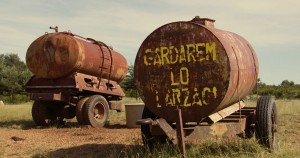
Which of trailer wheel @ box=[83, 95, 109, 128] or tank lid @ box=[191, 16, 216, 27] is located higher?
tank lid @ box=[191, 16, 216, 27]

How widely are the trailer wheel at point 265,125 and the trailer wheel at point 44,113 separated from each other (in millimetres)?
7387

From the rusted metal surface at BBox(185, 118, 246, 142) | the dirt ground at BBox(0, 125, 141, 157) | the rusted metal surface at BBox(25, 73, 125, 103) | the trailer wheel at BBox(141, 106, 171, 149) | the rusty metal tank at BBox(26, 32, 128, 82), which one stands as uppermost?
the rusty metal tank at BBox(26, 32, 128, 82)

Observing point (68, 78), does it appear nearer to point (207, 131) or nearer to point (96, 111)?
point (96, 111)

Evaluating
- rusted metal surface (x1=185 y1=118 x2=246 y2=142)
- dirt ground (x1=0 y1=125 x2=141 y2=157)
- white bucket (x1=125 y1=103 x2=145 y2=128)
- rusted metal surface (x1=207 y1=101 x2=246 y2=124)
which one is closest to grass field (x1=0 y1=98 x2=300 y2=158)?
dirt ground (x1=0 y1=125 x2=141 y2=157)

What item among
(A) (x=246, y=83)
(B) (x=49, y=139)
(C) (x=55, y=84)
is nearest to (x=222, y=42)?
(A) (x=246, y=83)

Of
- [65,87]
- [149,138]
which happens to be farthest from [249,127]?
[65,87]

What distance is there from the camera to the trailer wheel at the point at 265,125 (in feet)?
20.7

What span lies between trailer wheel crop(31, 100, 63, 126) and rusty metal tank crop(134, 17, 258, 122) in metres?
6.75

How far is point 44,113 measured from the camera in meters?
11.9

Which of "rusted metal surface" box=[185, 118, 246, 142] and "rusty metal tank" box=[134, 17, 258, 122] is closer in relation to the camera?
"rusty metal tank" box=[134, 17, 258, 122]

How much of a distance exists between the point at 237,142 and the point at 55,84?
653 centimetres

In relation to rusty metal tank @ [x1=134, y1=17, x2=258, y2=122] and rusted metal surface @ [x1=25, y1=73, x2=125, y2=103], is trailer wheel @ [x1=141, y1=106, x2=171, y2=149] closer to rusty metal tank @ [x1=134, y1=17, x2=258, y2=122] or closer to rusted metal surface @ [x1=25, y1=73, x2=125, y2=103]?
rusty metal tank @ [x1=134, y1=17, x2=258, y2=122]

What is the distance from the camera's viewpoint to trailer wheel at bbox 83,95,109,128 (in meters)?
11.3

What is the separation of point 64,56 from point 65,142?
326cm
